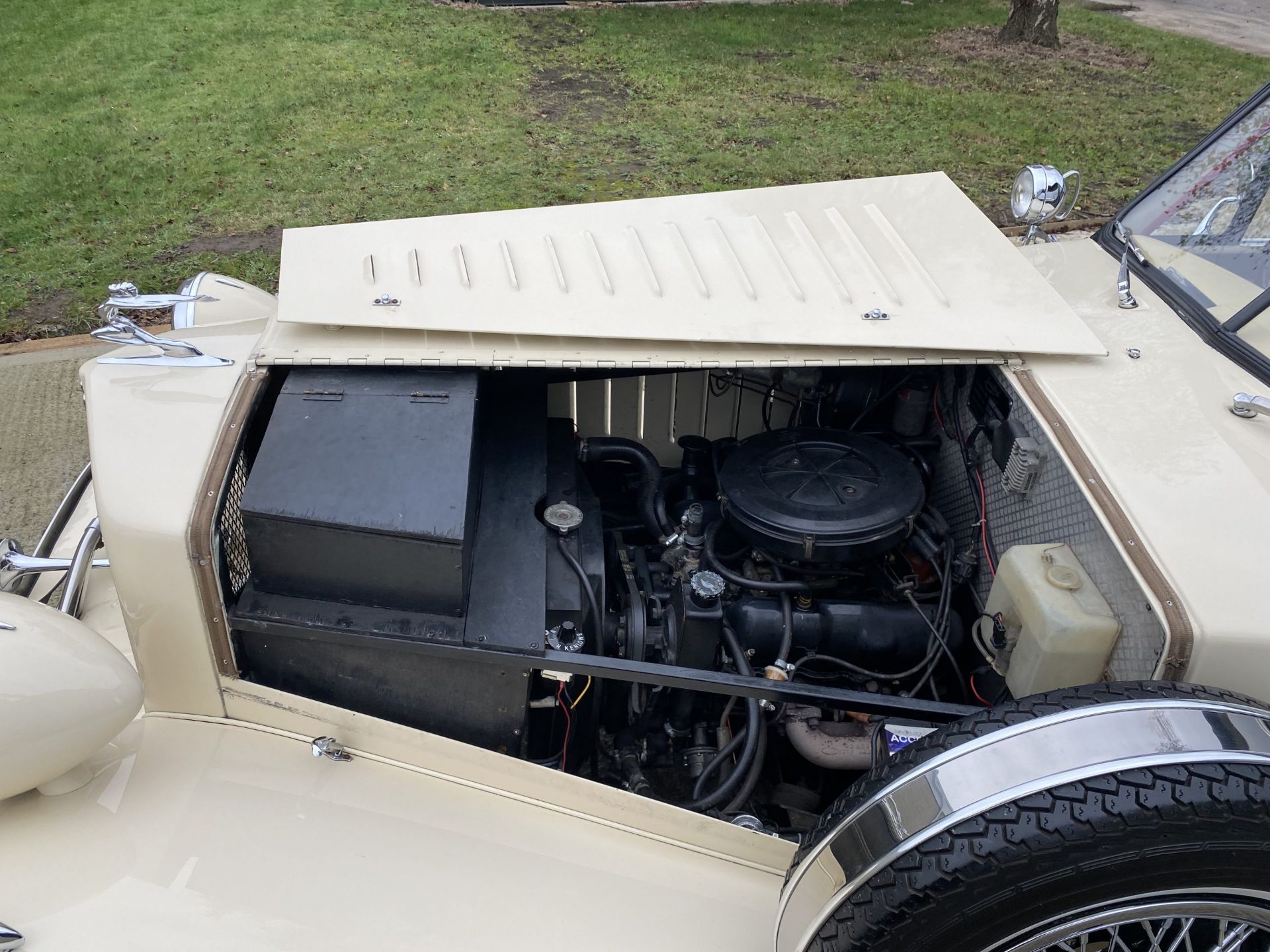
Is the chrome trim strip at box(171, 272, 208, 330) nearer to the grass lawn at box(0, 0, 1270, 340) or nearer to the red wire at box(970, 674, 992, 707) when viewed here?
the red wire at box(970, 674, 992, 707)

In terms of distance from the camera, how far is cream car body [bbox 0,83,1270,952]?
62.3 inches

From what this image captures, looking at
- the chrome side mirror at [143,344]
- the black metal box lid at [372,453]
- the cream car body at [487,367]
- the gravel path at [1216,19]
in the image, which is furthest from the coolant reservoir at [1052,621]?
the gravel path at [1216,19]

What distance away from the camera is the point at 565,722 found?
2.07 meters

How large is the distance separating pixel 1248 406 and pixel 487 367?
4.96 feet

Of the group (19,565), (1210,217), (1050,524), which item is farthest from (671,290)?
(19,565)

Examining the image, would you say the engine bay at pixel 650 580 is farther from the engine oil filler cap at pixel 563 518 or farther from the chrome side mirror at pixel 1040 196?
the chrome side mirror at pixel 1040 196

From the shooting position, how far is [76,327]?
200 inches

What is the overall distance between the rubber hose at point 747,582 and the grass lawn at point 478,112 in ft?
13.1

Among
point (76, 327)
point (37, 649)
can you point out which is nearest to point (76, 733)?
A: point (37, 649)

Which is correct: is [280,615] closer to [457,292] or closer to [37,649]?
[37,649]

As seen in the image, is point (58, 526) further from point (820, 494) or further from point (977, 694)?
point (977, 694)

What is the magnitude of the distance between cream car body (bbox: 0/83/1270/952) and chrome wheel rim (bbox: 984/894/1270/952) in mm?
345

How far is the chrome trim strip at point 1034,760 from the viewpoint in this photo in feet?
4.26

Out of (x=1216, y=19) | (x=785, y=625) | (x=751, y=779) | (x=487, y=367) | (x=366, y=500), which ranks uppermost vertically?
(x=487, y=367)
